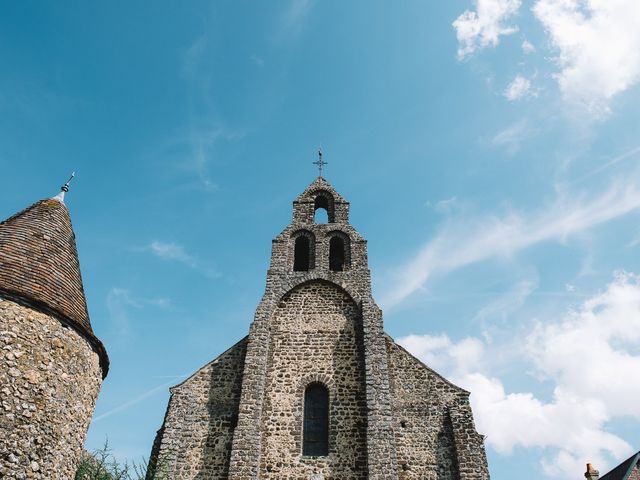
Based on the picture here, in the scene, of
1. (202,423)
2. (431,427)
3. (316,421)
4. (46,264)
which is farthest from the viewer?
(316,421)

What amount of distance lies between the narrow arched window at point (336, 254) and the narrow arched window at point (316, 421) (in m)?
4.67

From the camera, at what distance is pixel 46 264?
9.57 metres

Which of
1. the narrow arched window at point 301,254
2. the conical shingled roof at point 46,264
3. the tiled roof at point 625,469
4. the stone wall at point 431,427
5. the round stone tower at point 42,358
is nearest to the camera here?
the round stone tower at point 42,358

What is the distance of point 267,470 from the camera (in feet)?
40.3

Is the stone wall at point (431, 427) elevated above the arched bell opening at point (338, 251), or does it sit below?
below

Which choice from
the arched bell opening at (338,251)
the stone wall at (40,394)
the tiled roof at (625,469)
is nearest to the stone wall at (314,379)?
the arched bell opening at (338,251)

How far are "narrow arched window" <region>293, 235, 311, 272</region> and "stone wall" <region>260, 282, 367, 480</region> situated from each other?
132 centimetres

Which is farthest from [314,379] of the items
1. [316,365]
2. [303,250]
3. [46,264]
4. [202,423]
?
[46,264]

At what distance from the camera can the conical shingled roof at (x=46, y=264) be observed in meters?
8.55

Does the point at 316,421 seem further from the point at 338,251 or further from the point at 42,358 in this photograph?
the point at 42,358

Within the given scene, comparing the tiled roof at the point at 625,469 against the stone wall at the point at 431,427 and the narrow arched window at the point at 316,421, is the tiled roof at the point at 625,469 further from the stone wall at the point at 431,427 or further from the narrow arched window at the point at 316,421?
the narrow arched window at the point at 316,421

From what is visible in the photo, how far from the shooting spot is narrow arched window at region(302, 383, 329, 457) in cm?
1282

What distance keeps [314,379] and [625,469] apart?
13.6m

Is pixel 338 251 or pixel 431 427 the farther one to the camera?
pixel 338 251
